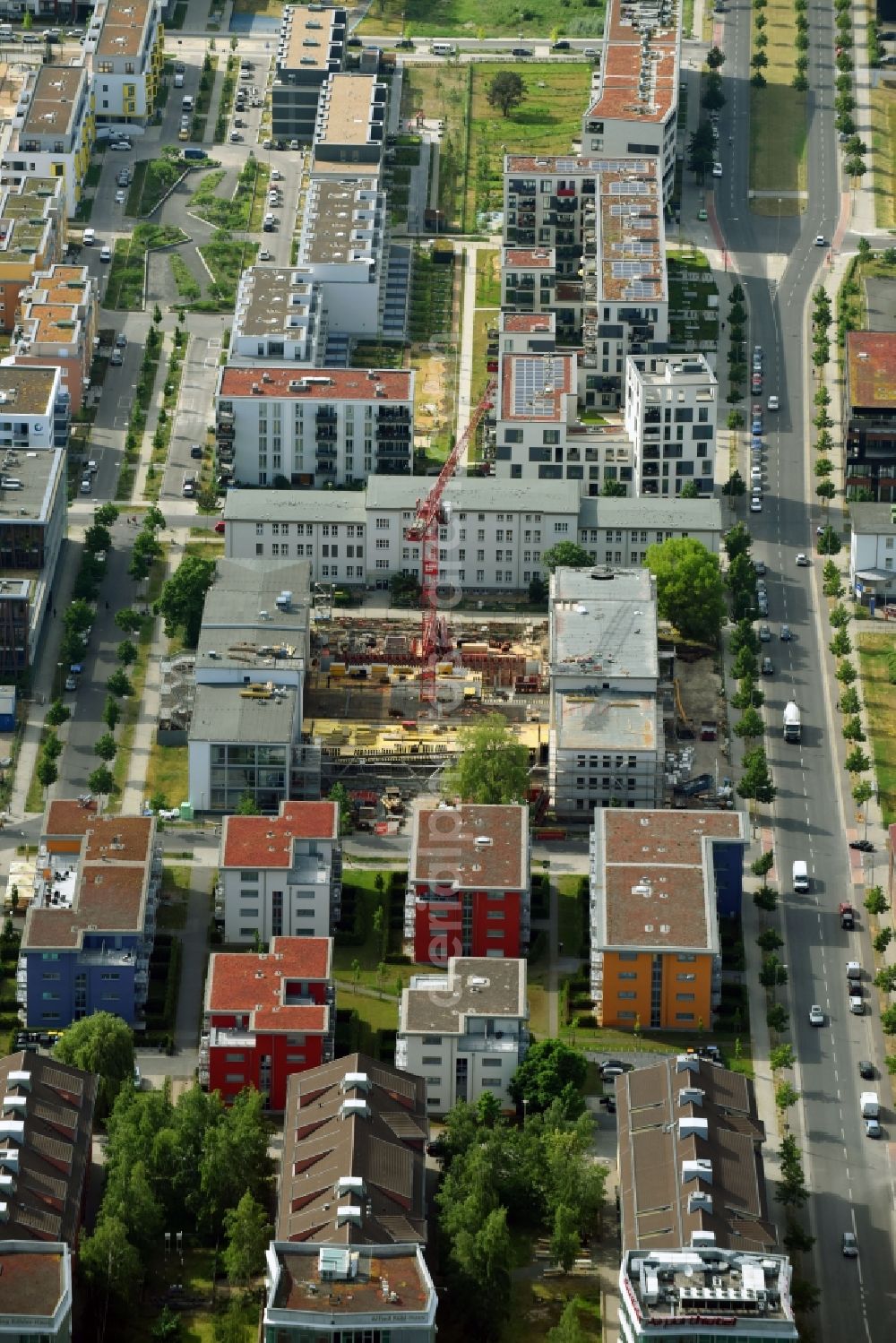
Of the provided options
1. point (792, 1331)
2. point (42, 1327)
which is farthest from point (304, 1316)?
point (792, 1331)

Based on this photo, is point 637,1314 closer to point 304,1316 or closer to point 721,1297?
point 721,1297

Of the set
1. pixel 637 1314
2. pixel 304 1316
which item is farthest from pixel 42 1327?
pixel 637 1314

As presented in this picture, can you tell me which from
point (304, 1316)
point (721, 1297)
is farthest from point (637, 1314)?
point (304, 1316)

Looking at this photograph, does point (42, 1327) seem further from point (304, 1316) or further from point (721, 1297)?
point (721, 1297)

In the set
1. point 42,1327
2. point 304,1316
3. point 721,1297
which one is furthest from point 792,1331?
point 42,1327

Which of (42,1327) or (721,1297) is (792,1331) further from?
(42,1327)

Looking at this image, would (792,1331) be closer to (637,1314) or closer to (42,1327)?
(637,1314)
